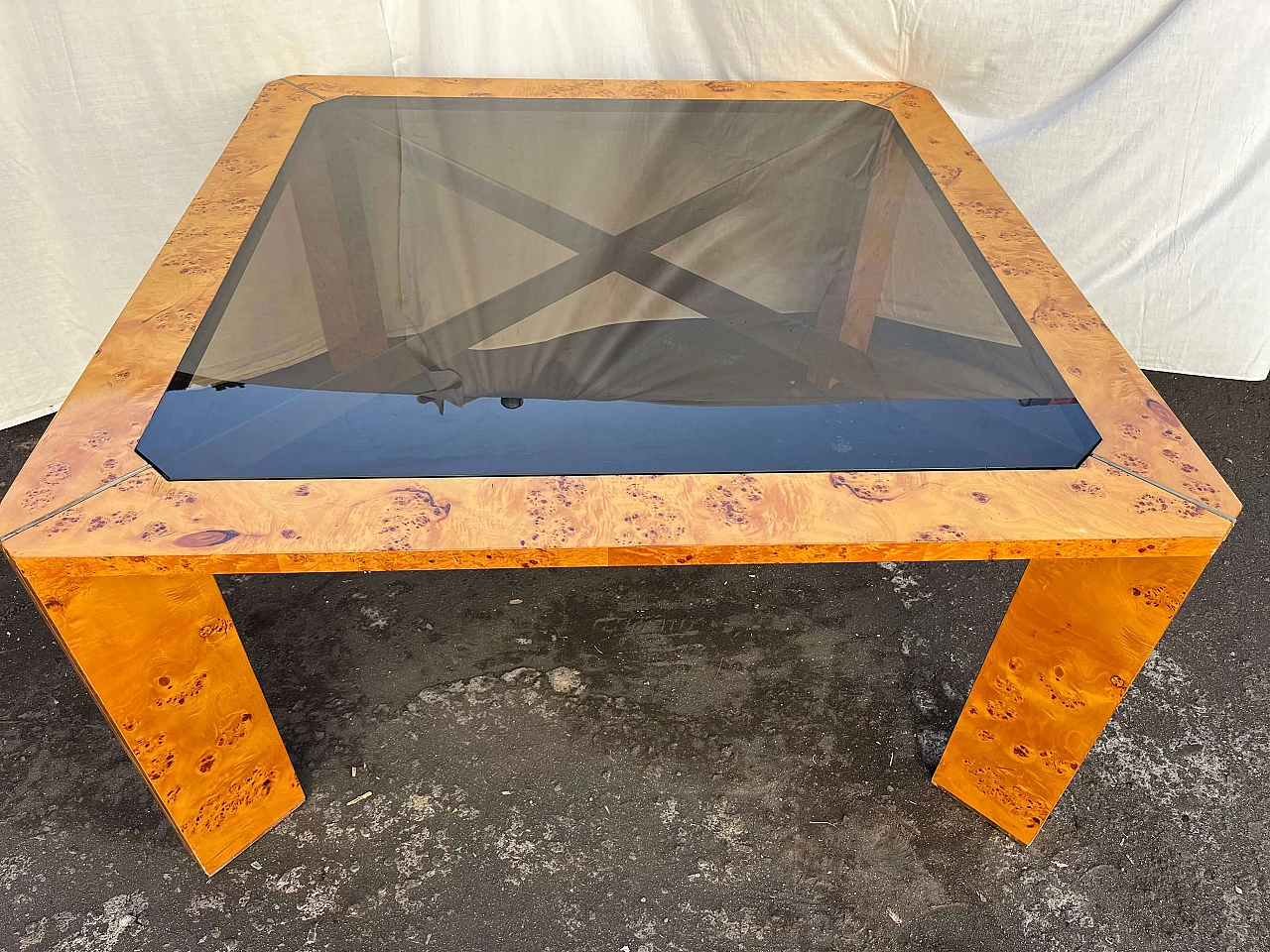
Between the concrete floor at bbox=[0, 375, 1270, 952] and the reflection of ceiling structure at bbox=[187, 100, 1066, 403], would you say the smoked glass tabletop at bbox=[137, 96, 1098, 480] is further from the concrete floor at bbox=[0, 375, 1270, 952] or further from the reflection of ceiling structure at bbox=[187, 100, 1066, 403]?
the concrete floor at bbox=[0, 375, 1270, 952]

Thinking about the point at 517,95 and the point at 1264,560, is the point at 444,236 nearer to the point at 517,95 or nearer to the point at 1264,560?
the point at 517,95

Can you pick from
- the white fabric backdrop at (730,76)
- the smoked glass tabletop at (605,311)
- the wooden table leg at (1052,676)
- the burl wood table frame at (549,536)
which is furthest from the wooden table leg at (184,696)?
the white fabric backdrop at (730,76)

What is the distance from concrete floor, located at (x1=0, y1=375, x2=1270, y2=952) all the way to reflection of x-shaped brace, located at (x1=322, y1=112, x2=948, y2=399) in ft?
1.68

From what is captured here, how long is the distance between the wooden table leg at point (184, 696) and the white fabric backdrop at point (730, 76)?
1001mm

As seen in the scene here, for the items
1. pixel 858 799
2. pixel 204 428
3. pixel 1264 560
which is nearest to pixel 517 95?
pixel 204 428

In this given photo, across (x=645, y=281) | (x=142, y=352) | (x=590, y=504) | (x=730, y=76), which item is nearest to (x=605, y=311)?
(x=645, y=281)

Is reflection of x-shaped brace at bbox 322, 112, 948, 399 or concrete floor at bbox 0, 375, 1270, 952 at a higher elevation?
reflection of x-shaped brace at bbox 322, 112, 948, 399

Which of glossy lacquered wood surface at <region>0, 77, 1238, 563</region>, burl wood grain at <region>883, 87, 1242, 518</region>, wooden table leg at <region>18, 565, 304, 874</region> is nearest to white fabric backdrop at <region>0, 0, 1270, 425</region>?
burl wood grain at <region>883, 87, 1242, 518</region>

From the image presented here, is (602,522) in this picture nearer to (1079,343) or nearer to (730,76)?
(1079,343)

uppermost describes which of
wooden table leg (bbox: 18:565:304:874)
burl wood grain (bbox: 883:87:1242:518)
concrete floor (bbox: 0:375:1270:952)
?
burl wood grain (bbox: 883:87:1242:518)

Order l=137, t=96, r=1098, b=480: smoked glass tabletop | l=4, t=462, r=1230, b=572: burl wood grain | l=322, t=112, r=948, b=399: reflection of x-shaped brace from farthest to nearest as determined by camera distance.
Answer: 1. l=322, t=112, r=948, b=399: reflection of x-shaped brace
2. l=137, t=96, r=1098, b=480: smoked glass tabletop
3. l=4, t=462, r=1230, b=572: burl wood grain

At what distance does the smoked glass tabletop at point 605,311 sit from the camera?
Answer: 839 millimetres

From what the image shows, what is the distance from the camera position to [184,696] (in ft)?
3.06

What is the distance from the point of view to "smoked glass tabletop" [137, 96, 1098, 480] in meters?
0.84
